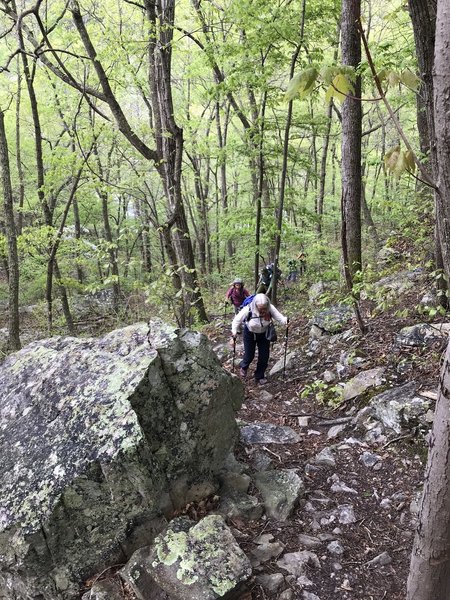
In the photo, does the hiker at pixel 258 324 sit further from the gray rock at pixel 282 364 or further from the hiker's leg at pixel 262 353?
the gray rock at pixel 282 364

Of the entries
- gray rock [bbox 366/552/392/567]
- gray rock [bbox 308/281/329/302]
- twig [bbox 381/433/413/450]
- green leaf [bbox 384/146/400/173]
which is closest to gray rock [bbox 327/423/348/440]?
twig [bbox 381/433/413/450]

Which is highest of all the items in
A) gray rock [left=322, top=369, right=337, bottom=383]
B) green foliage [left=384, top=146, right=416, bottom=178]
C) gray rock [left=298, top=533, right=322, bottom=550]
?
green foliage [left=384, top=146, right=416, bottom=178]

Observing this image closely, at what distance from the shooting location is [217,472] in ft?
13.1

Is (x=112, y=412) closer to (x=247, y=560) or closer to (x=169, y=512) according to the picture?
(x=169, y=512)

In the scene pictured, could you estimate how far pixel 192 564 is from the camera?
3.00 m

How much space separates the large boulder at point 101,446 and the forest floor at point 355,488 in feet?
2.56

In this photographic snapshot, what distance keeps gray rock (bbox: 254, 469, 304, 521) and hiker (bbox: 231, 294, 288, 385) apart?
303 cm

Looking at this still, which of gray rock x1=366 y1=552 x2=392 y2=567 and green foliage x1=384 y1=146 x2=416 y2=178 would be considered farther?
gray rock x1=366 y1=552 x2=392 y2=567

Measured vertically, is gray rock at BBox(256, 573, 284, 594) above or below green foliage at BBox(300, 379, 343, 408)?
below

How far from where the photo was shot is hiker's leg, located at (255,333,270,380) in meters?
7.14

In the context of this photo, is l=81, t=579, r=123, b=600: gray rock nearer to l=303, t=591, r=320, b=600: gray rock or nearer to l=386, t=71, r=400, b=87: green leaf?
l=303, t=591, r=320, b=600: gray rock

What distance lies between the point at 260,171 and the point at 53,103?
807cm

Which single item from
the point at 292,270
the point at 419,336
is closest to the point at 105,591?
the point at 419,336

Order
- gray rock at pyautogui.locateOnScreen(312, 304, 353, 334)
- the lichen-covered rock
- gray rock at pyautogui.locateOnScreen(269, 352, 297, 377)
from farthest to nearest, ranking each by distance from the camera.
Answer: gray rock at pyautogui.locateOnScreen(312, 304, 353, 334)
gray rock at pyautogui.locateOnScreen(269, 352, 297, 377)
the lichen-covered rock
